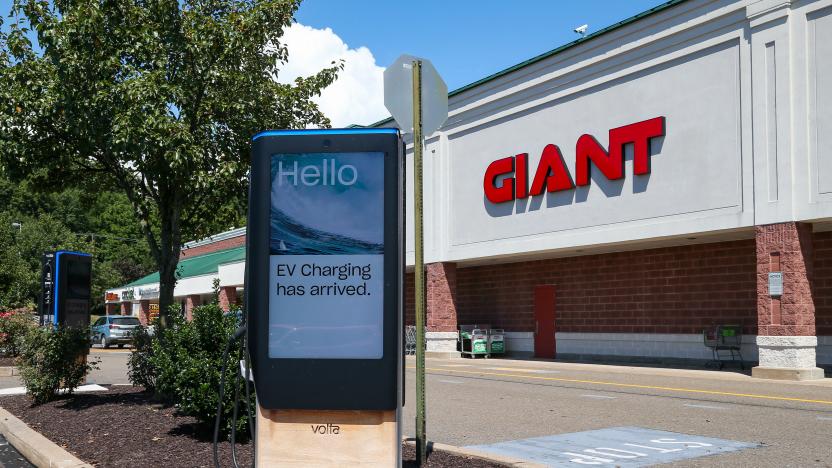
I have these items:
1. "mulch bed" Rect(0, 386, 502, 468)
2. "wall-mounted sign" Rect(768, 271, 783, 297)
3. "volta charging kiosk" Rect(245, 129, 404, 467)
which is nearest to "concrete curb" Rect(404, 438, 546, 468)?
"mulch bed" Rect(0, 386, 502, 468)

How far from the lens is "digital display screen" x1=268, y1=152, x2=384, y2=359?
514cm

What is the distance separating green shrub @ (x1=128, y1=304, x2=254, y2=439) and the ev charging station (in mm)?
6383

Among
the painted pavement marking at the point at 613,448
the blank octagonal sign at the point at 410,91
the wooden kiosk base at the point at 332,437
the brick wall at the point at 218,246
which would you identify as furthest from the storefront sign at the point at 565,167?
the brick wall at the point at 218,246

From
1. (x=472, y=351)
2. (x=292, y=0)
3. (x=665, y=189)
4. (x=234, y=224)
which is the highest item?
(x=292, y=0)

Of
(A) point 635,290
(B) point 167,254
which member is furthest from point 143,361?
(A) point 635,290

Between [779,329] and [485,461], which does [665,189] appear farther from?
[485,461]

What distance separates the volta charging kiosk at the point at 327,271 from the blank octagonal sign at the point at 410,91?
1618 millimetres

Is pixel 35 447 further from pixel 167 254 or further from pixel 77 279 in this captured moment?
pixel 77 279

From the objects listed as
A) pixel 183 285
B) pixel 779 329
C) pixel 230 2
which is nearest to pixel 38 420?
pixel 230 2

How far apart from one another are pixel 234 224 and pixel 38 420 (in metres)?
4.06

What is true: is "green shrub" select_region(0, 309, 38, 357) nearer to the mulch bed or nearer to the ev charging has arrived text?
the mulch bed

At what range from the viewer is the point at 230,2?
11875 millimetres

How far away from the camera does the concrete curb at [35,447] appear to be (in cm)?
776

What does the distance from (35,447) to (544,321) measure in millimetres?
21130
